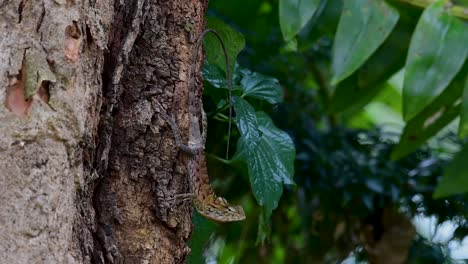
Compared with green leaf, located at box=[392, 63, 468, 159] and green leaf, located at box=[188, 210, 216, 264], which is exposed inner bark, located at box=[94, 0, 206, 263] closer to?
green leaf, located at box=[188, 210, 216, 264]

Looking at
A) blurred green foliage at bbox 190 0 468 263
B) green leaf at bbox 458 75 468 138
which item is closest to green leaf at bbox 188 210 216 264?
blurred green foliage at bbox 190 0 468 263

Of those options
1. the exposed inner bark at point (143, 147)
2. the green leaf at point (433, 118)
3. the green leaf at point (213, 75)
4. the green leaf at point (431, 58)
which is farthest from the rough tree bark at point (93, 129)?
the green leaf at point (433, 118)

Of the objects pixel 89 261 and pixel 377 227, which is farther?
pixel 377 227

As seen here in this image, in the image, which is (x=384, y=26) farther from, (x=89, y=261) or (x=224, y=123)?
(x=89, y=261)

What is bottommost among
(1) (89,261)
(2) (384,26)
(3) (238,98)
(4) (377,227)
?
(4) (377,227)

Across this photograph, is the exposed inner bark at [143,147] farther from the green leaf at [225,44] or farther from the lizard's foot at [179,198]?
the green leaf at [225,44]

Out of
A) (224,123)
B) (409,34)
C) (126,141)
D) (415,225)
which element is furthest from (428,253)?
(126,141)

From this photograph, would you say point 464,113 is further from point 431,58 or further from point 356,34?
point 356,34
